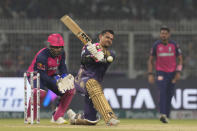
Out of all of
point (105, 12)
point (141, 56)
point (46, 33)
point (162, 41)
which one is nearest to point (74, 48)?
point (46, 33)

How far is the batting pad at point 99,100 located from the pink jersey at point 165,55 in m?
3.93

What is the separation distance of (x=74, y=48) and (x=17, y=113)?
96.2 inches

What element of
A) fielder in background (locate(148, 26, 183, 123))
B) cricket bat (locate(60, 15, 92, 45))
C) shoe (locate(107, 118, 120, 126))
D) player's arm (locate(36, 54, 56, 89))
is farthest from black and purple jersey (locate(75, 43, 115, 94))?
fielder in background (locate(148, 26, 183, 123))

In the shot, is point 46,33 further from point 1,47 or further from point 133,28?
point 133,28

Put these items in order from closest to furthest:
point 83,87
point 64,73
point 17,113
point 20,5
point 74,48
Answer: point 83,87, point 64,73, point 17,113, point 74,48, point 20,5

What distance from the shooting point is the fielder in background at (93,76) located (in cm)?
1018

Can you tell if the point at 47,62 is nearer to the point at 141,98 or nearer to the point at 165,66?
the point at 165,66

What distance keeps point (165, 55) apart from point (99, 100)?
14.3 ft

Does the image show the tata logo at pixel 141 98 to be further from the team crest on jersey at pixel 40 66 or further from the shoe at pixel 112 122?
the shoe at pixel 112 122

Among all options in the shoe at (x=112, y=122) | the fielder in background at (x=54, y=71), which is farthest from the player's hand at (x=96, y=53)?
the shoe at (x=112, y=122)

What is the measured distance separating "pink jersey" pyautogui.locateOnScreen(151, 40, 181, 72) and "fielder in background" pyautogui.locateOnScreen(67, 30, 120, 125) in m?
3.54

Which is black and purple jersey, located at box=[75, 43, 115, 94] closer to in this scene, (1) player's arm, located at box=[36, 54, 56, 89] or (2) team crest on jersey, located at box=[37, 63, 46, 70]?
(1) player's arm, located at box=[36, 54, 56, 89]

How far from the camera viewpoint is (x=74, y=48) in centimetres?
1606

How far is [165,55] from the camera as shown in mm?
14047
